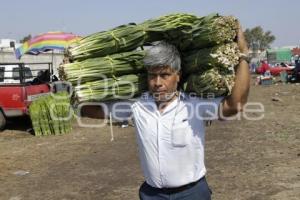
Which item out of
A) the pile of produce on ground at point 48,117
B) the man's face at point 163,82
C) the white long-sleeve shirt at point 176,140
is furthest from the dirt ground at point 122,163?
the man's face at point 163,82

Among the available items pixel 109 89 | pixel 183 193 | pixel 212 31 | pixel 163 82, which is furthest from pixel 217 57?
pixel 183 193

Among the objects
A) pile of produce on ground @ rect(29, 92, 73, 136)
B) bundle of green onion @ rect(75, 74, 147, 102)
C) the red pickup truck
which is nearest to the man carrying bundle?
bundle of green onion @ rect(75, 74, 147, 102)

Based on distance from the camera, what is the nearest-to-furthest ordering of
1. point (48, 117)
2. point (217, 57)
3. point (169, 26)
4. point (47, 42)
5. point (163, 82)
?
point (217, 57), point (169, 26), point (163, 82), point (48, 117), point (47, 42)

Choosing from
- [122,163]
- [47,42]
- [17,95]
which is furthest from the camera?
[47,42]

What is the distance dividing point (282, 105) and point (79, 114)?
51.3 feet

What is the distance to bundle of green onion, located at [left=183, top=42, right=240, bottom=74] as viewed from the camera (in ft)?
8.34

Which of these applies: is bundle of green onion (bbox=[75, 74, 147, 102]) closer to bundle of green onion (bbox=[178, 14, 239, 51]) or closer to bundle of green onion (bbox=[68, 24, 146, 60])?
bundle of green onion (bbox=[68, 24, 146, 60])

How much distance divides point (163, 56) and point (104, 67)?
14.6 inches

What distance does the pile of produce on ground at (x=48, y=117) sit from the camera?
12289 millimetres

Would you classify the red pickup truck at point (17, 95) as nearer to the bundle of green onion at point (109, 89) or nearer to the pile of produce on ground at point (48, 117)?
the pile of produce on ground at point (48, 117)

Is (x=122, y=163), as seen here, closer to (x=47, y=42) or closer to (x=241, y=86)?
(x=241, y=86)

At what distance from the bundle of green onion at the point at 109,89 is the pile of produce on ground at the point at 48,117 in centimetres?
955

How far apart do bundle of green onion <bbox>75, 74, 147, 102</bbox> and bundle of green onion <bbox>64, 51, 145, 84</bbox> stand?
0.04 m

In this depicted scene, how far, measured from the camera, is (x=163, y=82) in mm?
2803
